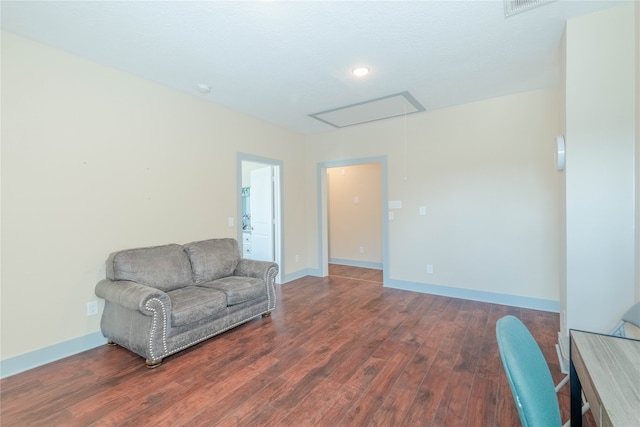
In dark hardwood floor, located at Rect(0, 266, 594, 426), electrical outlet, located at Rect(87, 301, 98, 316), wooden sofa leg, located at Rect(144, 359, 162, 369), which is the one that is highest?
electrical outlet, located at Rect(87, 301, 98, 316)

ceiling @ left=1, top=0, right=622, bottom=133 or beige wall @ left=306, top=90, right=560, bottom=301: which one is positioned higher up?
ceiling @ left=1, top=0, right=622, bottom=133

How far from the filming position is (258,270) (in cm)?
335

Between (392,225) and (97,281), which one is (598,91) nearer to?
(392,225)

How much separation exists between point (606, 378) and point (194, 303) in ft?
8.63

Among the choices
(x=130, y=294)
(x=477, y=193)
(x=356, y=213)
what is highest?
(x=477, y=193)

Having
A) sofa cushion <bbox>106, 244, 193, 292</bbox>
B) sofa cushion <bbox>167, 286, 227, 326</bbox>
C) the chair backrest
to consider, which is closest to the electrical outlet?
sofa cushion <bbox>106, 244, 193, 292</bbox>

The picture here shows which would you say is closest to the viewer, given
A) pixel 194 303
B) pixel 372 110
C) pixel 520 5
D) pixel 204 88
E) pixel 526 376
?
pixel 526 376

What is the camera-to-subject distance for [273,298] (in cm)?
339

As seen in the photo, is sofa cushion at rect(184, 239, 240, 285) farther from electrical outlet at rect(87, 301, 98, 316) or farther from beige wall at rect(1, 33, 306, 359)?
electrical outlet at rect(87, 301, 98, 316)

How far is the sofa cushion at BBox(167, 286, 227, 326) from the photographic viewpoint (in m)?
2.44

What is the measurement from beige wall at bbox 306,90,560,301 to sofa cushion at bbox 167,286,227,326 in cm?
276

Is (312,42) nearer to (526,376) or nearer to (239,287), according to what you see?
(239,287)

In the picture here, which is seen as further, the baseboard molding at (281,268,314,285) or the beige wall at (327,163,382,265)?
the beige wall at (327,163,382,265)

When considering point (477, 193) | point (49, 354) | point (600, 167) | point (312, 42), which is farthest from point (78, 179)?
point (477, 193)
